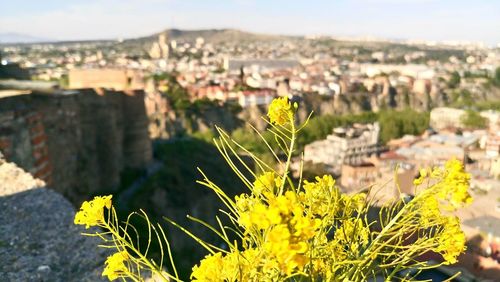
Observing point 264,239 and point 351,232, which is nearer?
point 264,239

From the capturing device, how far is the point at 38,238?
178 inches

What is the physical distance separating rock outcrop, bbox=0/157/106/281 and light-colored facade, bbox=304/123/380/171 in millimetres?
29999

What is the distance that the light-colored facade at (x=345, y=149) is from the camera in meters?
35.7

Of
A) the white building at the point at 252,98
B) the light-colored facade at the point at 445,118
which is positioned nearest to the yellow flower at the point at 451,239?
the white building at the point at 252,98

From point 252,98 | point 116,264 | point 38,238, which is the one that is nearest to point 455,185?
point 116,264

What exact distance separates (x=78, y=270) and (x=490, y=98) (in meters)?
80.9

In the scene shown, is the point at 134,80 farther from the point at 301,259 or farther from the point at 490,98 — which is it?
the point at 490,98

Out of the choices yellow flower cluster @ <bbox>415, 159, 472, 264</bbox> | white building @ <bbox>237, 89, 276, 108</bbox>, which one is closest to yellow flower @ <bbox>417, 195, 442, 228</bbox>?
yellow flower cluster @ <bbox>415, 159, 472, 264</bbox>

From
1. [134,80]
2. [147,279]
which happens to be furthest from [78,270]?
[134,80]

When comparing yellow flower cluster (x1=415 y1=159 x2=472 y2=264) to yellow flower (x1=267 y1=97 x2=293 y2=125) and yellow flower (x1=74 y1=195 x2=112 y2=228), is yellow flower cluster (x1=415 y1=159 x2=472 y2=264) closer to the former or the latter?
yellow flower (x1=267 y1=97 x2=293 y2=125)

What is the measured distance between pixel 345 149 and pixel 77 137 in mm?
25566

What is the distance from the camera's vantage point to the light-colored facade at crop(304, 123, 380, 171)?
117 feet

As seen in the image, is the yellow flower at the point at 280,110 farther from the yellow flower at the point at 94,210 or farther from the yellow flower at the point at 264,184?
the yellow flower at the point at 94,210

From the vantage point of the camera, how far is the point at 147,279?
12.6ft
